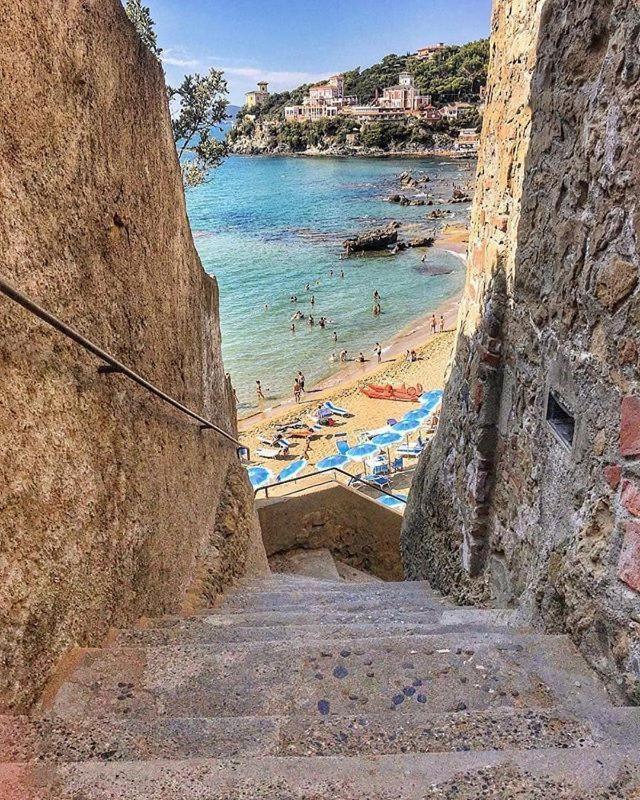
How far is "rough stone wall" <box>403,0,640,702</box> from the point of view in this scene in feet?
6.86

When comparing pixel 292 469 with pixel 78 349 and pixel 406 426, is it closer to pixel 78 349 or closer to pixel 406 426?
pixel 406 426

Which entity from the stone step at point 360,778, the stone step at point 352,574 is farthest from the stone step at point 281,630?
the stone step at point 352,574

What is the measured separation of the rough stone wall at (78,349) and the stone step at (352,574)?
410 cm

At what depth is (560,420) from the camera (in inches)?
114

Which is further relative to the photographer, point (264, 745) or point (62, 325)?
point (62, 325)

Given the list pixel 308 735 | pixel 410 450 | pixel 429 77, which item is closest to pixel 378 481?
pixel 410 450

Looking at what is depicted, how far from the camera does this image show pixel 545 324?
3023 mm

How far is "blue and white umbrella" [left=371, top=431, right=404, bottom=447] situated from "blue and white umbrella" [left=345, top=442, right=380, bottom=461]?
0.60 ft

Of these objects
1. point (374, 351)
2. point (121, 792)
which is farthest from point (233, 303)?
point (121, 792)

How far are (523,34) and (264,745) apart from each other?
3.93 meters

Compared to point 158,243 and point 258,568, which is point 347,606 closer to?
point 258,568

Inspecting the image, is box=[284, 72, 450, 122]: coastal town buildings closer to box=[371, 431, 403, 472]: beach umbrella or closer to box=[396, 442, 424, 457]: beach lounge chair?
box=[371, 431, 403, 472]: beach umbrella

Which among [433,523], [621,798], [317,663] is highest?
[621,798]

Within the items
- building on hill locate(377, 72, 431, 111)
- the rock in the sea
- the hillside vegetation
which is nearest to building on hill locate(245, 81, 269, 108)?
the hillside vegetation
